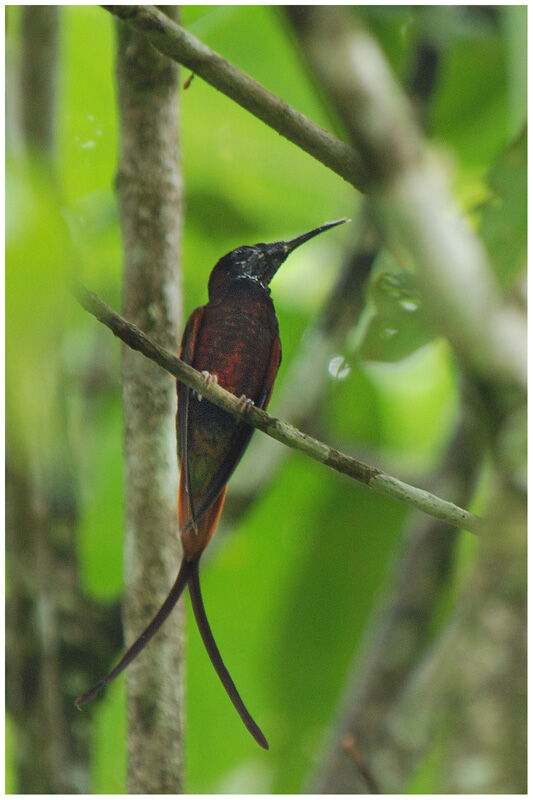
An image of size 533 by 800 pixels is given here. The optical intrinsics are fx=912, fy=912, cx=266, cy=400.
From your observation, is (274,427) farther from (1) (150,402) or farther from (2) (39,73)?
(2) (39,73)

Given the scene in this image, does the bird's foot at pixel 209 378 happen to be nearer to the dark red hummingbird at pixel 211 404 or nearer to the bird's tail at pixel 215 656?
the dark red hummingbird at pixel 211 404

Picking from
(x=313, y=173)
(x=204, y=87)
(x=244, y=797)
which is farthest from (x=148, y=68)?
(x=244, y=797)

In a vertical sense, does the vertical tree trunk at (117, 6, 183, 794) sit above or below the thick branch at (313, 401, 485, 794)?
above

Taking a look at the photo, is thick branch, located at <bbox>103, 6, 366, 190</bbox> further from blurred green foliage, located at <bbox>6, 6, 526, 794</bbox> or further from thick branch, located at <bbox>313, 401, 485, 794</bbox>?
thick branch, located at <bbox>313, 401, 485, 794</bbox>

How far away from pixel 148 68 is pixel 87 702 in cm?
102

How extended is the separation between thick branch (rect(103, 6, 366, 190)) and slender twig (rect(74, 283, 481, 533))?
32cm

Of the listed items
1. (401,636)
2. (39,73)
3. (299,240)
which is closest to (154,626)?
(299,240)

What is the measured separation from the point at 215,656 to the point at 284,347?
51 cm

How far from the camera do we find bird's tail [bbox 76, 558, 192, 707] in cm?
128

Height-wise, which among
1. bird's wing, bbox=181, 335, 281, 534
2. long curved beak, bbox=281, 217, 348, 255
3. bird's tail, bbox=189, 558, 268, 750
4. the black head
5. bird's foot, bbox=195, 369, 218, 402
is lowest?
bird's tail, bbox=189, 558, 268, 750

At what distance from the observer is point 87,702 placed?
1.46 m

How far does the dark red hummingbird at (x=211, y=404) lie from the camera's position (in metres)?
1.27

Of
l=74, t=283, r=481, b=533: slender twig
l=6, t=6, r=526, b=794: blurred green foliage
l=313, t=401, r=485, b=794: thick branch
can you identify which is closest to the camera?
l=74, t=283, r=481, b=533: slender twig

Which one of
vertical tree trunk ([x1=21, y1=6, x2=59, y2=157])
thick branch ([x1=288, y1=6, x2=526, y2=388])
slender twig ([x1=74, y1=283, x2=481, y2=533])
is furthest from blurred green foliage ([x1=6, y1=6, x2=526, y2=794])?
thick branch ([x1=288, y1=6, x2=526, y2=388])
